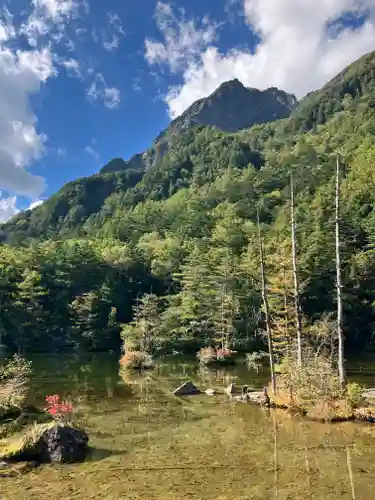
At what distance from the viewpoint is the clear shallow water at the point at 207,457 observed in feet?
34.1

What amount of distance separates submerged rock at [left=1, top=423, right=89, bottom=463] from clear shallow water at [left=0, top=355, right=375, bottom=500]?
56 cm

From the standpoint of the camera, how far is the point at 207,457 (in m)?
12.9

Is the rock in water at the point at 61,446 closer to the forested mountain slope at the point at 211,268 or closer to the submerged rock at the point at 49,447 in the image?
the submerged rock at the point at 49,447

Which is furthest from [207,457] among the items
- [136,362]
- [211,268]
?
[211,268]

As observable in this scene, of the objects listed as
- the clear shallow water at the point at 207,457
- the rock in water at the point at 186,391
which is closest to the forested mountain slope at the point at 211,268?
the rock in water at the point at 186,391

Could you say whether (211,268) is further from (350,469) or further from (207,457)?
(350,469)

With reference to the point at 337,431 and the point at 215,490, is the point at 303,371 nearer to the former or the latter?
the point at 337,431

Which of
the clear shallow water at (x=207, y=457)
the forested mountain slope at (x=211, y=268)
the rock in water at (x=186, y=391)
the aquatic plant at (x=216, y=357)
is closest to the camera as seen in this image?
the clear shallow water at (x=207, y=457)

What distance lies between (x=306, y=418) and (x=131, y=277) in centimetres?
6672

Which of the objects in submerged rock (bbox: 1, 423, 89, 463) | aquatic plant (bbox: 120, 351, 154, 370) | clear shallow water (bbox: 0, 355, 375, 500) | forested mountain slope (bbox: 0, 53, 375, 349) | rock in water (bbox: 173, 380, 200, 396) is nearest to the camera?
clear shallow water (bbox: 0, 355, 375, 500)

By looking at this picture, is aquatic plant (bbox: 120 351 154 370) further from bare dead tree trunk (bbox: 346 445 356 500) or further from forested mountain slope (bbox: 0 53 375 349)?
bare dead tree trunk (bbox: 346 445 356 500)

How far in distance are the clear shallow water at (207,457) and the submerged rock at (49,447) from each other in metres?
0.56

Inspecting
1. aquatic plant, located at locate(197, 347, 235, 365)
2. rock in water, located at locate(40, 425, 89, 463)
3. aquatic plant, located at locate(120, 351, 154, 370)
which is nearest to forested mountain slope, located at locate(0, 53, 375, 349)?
aquatic plant, located at locate(197, 347, 235, 365)

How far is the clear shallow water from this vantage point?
10.4 m
